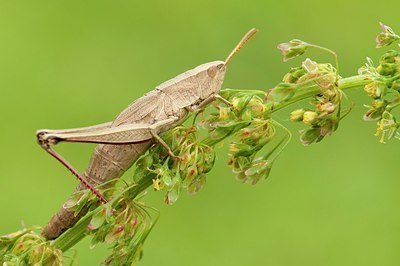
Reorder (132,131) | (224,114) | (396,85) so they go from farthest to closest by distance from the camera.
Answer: (132,131) < (224,114) < (396,85)

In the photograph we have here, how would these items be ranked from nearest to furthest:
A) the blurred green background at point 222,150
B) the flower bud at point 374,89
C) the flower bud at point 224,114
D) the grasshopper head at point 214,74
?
the flower bud at point 374,89
the flower bud at point 224,114
the grasshopper head at point 214,74
the blurred green background at point 222,150

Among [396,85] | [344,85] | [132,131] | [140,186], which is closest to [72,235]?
[140,186]

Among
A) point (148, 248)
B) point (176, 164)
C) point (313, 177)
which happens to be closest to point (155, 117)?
point (176, 164)

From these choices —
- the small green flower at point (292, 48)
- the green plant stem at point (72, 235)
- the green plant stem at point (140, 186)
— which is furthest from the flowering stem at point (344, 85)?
the green plant stem at point (72, 235)

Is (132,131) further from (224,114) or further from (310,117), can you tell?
(310,117)

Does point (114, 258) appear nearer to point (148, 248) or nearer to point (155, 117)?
point (155, 117)

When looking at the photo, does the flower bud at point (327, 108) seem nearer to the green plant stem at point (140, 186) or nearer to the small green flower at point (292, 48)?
the green plant stem at point (140, 186)
